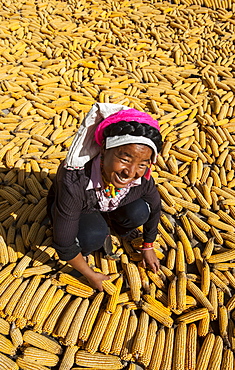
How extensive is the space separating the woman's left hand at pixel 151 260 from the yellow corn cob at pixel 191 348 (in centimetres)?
61

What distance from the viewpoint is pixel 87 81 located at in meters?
5.77

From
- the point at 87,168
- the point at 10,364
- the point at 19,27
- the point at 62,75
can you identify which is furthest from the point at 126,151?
the point at 19,27

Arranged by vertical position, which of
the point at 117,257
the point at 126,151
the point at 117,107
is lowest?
the point at 117,257

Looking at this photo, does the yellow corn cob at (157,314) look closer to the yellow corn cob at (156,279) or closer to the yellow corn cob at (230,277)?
the yellow corn cob at (156,279)

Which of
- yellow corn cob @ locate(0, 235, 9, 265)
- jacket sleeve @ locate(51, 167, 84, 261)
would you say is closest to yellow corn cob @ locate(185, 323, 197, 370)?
jacket sleeve @ locate(51, 167, 84, 261)

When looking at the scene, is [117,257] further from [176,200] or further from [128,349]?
[176,200]

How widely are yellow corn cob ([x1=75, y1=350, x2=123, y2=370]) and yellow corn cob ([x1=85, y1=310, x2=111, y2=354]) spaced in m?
0.05

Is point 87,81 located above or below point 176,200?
above

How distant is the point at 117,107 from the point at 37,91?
381 centimetres

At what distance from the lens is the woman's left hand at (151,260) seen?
3078 mm

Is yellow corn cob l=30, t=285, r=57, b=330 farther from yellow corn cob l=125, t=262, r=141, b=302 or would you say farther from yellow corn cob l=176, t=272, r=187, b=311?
yellow corn cob l=176, t=272, r=187, b=311

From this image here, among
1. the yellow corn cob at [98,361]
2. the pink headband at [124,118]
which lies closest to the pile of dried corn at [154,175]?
the yellow corn cob at [98,361]

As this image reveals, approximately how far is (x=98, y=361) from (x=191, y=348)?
781 mm

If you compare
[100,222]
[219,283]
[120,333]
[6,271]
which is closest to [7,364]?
[6,271]
